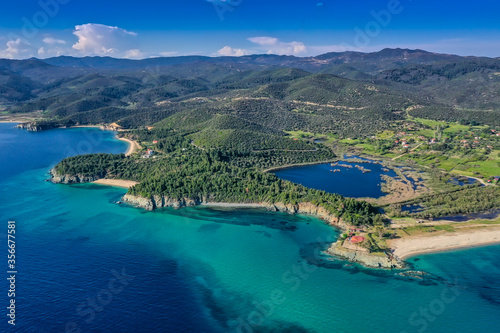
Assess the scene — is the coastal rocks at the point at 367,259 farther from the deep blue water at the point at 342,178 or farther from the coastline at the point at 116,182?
the coastline at the point at 116,182

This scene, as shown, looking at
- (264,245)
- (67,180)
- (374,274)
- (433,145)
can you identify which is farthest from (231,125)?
(374,274)

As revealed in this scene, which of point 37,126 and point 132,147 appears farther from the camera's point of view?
point 37,126

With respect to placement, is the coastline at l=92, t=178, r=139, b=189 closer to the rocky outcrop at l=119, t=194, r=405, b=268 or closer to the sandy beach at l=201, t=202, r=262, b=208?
the rocky outcrop at l=119, t=194, r=405, b=268

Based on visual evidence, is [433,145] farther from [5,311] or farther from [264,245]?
[5,311]

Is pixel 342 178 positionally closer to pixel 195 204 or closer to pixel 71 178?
pixel 195 204

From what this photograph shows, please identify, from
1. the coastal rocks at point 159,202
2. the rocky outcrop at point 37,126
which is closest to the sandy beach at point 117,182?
the coastal rocks at point 159,202

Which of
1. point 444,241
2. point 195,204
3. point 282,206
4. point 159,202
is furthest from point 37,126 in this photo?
point 444,241
